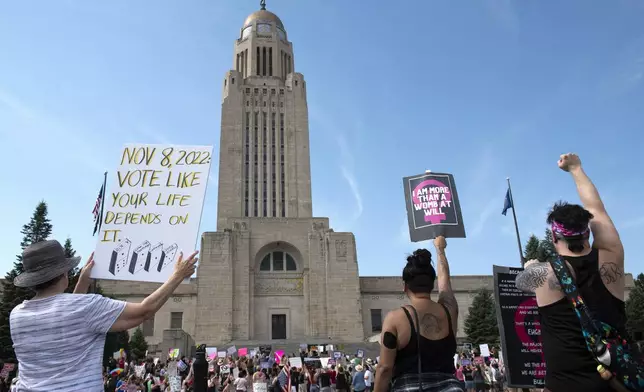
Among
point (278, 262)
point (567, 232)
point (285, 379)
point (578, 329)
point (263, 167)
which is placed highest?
point (263, 167)

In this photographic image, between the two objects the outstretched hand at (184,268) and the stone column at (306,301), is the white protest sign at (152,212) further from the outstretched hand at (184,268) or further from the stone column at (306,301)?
the stone column at (306,301)

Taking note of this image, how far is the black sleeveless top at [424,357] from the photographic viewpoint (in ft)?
11.5

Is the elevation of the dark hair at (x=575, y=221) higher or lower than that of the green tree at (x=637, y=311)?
lower

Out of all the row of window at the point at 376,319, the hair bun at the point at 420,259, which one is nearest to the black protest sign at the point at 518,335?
the hair bun at the point at 420,259

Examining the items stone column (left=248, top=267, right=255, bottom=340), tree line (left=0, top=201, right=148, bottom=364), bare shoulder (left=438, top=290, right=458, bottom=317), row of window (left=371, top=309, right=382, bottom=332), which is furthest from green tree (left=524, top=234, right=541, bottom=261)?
bare shoulder (left=438, top=290, right=458, bottom=317)

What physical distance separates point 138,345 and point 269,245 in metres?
14.3

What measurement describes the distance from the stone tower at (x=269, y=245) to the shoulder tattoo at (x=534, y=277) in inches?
1613

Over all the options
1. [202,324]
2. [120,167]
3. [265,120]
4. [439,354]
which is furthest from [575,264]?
[265,120]

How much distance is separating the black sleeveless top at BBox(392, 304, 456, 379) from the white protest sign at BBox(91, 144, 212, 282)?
1.96 m

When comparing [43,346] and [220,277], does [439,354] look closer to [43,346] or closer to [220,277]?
[43,346]

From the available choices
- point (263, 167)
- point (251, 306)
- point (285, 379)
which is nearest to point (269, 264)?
point (251, 306)

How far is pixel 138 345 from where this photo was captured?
42.7 metres

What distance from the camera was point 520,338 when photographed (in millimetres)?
6680

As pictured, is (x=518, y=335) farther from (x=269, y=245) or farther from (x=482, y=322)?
(x=269, y=245)
